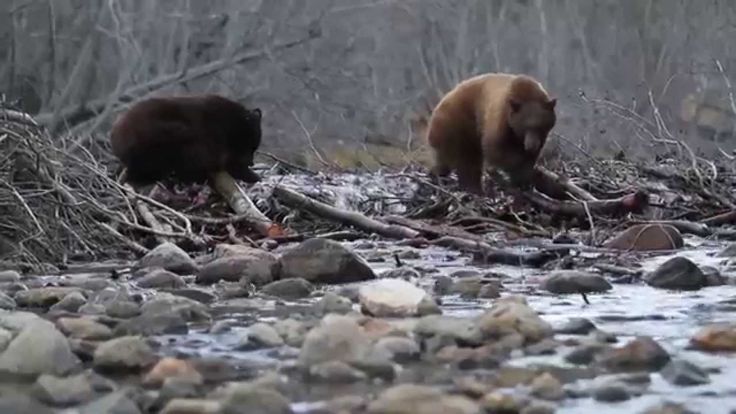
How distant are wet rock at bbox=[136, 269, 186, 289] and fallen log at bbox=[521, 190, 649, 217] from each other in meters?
2.44

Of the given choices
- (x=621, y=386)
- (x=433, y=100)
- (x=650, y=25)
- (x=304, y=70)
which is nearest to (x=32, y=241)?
(x=621, y=386)

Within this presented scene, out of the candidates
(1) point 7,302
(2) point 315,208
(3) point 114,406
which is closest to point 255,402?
(3) point 114,406

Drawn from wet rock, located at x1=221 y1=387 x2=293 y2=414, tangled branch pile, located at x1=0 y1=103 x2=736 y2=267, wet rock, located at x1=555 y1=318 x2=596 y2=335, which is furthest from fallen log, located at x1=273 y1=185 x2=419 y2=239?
wet rock, located at x1=221 y1=387 x2=293 y2=414

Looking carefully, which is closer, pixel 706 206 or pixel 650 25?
pixel 706 206

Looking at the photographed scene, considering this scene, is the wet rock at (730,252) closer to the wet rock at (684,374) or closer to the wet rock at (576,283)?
the wet rock at (576,283)

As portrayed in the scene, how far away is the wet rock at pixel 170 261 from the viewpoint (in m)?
5.18

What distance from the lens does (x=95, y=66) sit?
46.1 feet

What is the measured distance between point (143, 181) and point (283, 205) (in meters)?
1.06

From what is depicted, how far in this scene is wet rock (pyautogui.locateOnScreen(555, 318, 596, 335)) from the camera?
3420 millimetres

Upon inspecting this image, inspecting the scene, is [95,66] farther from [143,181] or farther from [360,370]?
[360,370]

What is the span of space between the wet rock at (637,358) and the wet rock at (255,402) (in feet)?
2.83

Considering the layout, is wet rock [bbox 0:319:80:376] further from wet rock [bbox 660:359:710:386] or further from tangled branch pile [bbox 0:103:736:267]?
tangled branch pile [bbox 0:103:736:267]

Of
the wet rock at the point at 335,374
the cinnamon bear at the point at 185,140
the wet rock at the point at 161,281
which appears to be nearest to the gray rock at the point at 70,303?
the wet rock at the point at 161,281

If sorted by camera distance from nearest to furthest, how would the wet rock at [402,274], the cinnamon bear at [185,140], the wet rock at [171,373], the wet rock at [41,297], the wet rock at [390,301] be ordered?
the wet rock at [171,373], the wet rock at [390,301], the wet rock at [41,297], the wet rock at [402,274], the cinnamon bear at [185,140]
